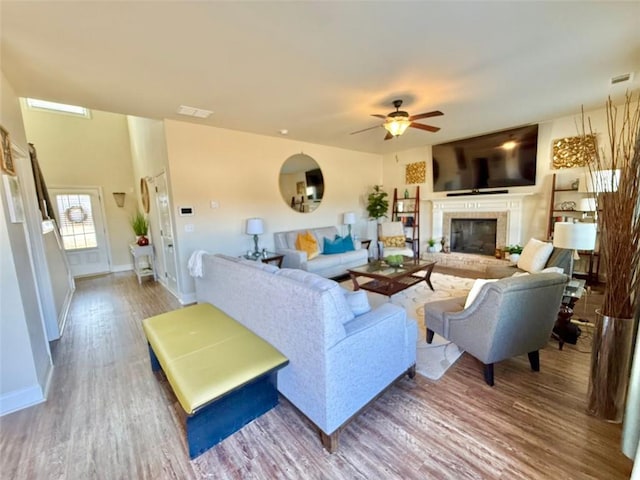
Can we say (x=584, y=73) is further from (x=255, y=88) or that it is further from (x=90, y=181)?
(x=90, y=181)

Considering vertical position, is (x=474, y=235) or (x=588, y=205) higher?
(x=588, y=205)

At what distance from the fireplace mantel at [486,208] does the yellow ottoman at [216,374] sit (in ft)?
16.8

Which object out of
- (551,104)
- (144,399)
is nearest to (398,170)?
(551,104)

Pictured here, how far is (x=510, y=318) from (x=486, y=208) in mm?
4079

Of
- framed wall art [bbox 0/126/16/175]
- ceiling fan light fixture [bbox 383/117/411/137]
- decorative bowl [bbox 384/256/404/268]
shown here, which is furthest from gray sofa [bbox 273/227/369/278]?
framed wall art [bbox 0/126/16/175]

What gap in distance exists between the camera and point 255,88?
2.83m

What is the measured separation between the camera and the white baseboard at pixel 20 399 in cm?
188

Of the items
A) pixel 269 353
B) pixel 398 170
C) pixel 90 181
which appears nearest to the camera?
pixel 269 353

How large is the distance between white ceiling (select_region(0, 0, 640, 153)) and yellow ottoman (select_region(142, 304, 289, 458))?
2.17 m

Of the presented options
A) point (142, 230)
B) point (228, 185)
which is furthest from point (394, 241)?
point (142, 230)

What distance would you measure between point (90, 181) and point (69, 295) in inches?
118

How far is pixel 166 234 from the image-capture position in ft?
14.9

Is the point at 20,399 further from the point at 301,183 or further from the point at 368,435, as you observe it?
the point at 301,183

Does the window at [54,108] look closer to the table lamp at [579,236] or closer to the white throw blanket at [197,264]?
the white throw blanket at [197,264]
